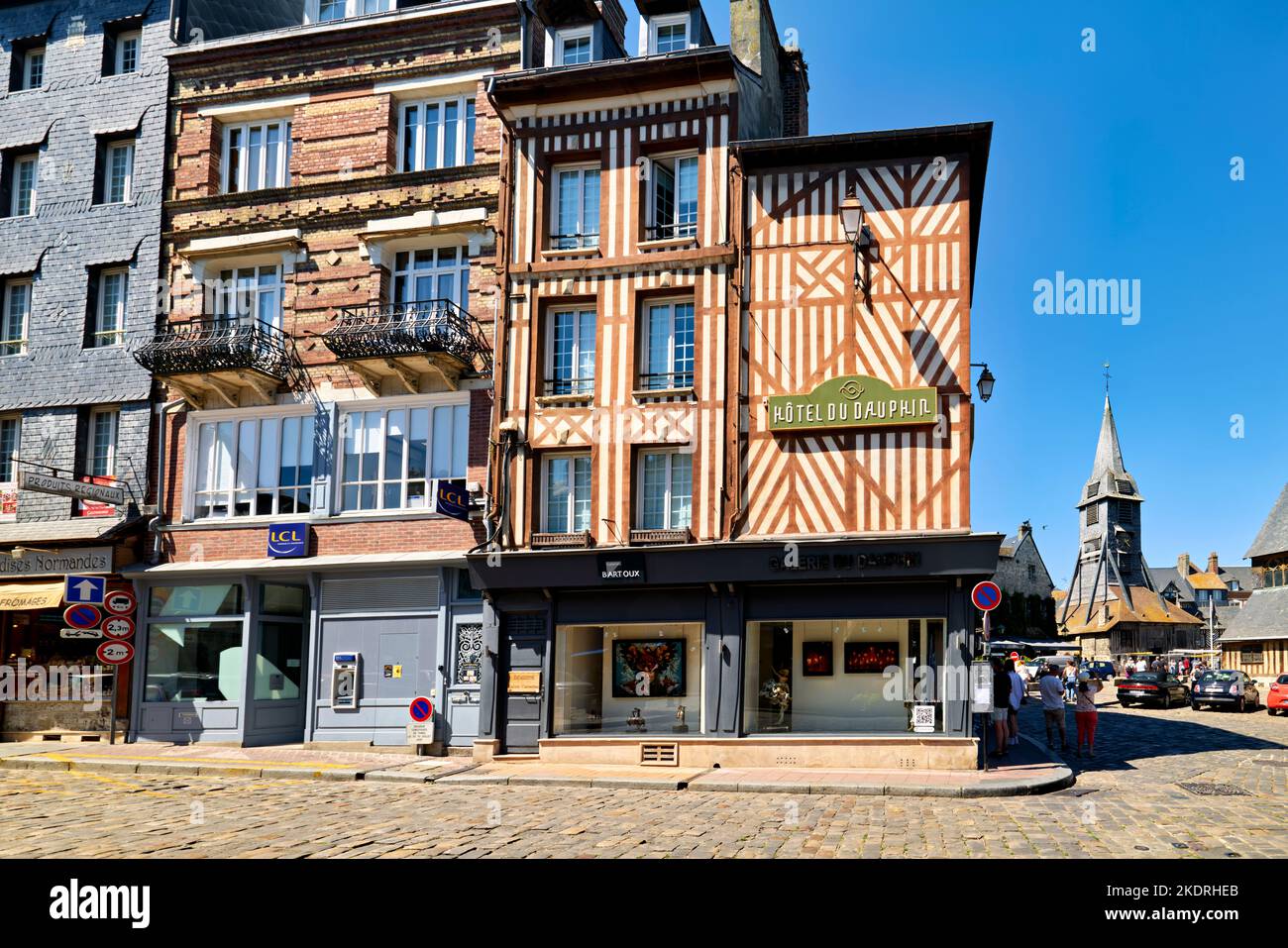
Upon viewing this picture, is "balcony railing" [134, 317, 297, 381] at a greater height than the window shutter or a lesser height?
lesser

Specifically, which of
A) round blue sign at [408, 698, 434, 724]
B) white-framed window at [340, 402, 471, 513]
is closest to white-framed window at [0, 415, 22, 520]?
white-framed window at [340, 402, 471, 513]

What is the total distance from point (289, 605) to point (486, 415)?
5.47 m

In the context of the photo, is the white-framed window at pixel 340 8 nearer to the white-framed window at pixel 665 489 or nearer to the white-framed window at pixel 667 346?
the white-framed window at pixel 667 346

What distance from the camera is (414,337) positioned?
19.1 meters

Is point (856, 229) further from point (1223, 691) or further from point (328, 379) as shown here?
point (1223, 691)

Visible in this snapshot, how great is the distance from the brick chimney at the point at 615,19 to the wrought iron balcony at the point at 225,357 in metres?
8.87

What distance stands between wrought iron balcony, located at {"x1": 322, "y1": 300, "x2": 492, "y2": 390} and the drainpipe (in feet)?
12.9

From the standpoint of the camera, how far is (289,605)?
21078 mm

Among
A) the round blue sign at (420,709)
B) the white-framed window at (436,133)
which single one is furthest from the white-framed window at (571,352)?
the round blue sign at (420,709)

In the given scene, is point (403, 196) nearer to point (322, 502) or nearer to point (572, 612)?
point (322, 502)

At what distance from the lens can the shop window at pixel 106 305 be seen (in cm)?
2231

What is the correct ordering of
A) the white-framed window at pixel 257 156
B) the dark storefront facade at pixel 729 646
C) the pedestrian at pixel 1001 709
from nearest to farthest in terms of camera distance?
the dark storefront facade at pixel 729 646, the pedestrian at pixel 1001 709, the white-framed window at pixel 257 156

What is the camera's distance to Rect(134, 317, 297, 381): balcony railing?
2014 cm

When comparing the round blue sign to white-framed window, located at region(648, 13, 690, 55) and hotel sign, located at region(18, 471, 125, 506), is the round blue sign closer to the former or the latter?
hotel sign, located at region(18, 471, 125, 506)
